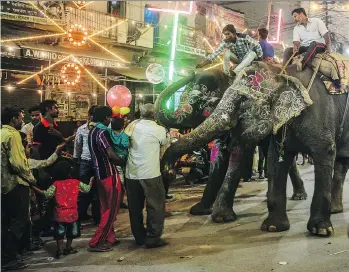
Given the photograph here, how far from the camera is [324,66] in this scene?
6070 millimetres

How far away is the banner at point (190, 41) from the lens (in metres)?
17.7

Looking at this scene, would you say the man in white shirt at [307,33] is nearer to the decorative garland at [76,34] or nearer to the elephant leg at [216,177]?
the elephant leg at [216,177]

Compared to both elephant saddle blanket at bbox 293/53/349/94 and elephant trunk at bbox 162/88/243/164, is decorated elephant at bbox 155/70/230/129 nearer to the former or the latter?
elephant trunk at bbox 162/88/243/164

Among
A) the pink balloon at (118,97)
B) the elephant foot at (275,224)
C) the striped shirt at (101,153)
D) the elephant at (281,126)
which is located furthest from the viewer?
the pink balloon at (118,97)

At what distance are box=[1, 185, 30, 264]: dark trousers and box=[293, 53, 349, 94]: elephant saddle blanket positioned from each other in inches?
168

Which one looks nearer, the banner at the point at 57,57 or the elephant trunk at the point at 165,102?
the elephant trunk at the point at 165,102

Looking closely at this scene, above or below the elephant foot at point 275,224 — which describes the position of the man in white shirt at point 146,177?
above

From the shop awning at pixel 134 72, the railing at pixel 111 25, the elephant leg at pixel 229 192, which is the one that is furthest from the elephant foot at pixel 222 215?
the shop awning at pixel 134 72

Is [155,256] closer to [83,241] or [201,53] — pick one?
[83,241]

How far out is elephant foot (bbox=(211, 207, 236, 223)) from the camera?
653cm

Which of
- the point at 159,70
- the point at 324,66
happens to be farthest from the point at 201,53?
the point at 324,66

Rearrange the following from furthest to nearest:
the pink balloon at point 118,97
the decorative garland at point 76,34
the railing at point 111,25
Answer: the railing at point 111,25 → the decorative garland at point 76,34 → the pink balloon at point 118,97

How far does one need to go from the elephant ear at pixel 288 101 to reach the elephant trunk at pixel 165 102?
70.3 inches

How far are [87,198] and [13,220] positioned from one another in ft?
6.48
